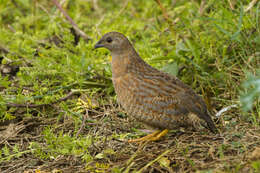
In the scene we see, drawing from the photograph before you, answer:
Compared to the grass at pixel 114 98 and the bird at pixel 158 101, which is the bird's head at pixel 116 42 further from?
the grass at pixel 114 98

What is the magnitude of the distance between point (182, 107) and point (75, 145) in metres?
1.17

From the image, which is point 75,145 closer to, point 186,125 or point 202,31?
point 186,125

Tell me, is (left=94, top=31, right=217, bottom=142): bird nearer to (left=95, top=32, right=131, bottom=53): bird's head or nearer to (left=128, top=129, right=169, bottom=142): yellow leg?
(left=128, top=129, right=169, bottom=142): yellow leg

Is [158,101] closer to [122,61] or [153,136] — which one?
[153,136]

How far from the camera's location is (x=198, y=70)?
18.3 feet

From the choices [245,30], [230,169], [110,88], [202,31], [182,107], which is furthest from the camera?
[202,31]

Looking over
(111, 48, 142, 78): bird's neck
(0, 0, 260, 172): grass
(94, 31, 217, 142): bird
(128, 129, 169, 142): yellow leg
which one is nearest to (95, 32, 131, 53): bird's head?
(111, 48, 142, 78): bird's neck

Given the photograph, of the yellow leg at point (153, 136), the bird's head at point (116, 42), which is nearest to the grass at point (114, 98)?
the yellow leg at point (153, 136)

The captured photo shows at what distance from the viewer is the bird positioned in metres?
4.20

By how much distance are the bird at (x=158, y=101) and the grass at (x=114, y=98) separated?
0.61 ft

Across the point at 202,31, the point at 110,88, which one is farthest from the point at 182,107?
the point at 202,31

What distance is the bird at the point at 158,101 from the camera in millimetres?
4199

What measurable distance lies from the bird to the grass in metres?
0.19

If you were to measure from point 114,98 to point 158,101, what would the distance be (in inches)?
45.3
